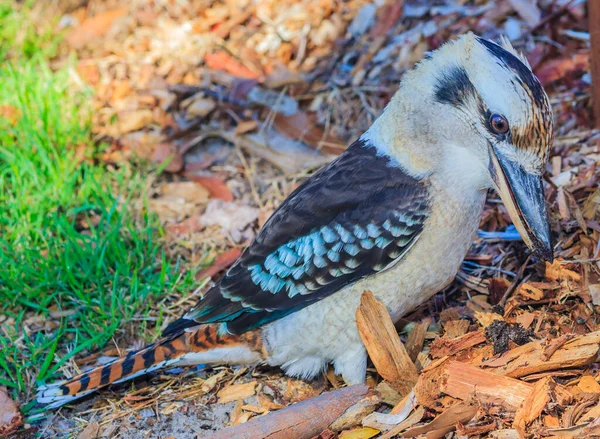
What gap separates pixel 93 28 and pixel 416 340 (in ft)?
16.8

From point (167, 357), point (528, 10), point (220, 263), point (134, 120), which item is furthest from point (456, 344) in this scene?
point (134, 120)

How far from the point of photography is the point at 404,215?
12.2 feet

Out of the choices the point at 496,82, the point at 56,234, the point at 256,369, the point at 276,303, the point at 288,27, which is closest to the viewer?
the point at 496,82

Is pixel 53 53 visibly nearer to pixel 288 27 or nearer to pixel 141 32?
pixel 141 32

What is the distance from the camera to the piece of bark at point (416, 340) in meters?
3.98

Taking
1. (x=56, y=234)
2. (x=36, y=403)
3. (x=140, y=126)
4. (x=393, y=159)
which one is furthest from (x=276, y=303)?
(x=140, y=126)

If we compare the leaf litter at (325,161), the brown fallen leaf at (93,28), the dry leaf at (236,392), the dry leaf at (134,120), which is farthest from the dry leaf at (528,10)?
the brown fallen leaf at (93,28)

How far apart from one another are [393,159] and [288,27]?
135 inches

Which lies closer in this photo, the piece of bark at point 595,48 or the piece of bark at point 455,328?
the piece of bark at point 455,328

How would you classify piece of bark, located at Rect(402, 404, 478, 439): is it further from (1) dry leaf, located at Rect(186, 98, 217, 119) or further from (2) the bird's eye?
(1) dry leaf, located at Rect(186, 98, 217, 119)

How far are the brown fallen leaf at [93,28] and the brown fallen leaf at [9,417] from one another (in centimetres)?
431

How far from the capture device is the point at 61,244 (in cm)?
496

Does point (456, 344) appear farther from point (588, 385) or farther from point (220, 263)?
point (220, 263)

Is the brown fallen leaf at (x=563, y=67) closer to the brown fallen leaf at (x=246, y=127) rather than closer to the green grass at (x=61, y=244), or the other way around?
the brown fallen leaf at (x=246, y=127)
